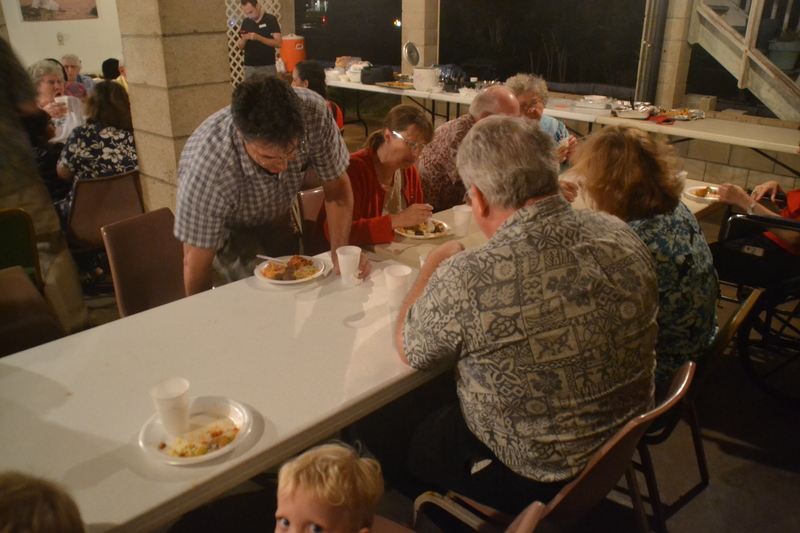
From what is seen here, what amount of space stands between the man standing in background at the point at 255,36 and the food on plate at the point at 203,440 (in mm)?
6653

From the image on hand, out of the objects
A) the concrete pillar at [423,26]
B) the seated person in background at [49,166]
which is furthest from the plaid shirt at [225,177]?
the concrete pillar at [423,26]

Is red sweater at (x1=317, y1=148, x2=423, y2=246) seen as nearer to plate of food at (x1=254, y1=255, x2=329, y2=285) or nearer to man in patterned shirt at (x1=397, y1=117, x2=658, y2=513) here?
plate of food at (x1=254, y1=255, x2=329, y2=285)

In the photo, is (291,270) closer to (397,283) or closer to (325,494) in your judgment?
(397,283)

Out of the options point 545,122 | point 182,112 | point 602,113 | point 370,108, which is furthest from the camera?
point 370,108

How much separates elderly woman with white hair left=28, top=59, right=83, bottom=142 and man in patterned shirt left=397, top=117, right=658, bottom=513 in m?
4.28

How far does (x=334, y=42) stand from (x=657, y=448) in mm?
21285

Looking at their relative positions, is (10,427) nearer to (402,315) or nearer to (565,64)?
(402,315)

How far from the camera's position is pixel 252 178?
2.33 meters

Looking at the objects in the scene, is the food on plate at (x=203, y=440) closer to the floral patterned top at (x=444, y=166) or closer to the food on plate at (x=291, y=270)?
the food on plate at (x=291, y=270)

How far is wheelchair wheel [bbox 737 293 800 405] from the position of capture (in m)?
2.93

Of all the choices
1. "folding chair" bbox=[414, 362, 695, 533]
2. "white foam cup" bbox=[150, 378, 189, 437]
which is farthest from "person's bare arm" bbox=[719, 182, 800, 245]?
"white foam cup" bbox=[150, 378, 189, 437]

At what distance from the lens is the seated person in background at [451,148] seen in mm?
3361

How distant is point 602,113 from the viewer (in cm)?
551

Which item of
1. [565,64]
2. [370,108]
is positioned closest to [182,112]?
[370,108]
